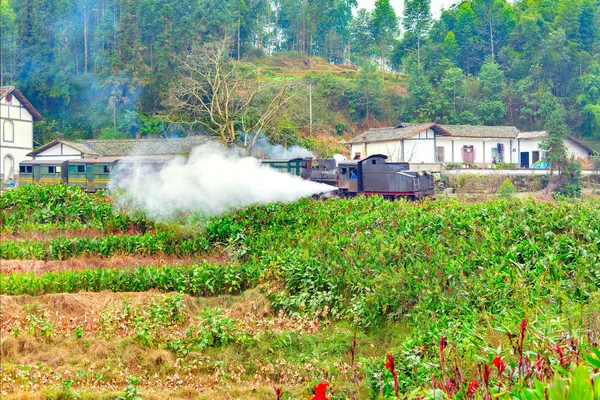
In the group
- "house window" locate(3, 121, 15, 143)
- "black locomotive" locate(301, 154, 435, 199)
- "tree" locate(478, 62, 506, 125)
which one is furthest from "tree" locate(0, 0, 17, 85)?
"tree" locate(478, 62, 506, 125)

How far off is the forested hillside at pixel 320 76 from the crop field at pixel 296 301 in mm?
24224

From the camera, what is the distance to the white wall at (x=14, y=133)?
37.4 meters

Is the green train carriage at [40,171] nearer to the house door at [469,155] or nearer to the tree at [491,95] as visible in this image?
the house door at [469,155]

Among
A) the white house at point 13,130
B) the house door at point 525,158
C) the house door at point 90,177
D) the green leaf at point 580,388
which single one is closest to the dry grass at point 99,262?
the green leaf at point 580,388

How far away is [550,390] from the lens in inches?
101

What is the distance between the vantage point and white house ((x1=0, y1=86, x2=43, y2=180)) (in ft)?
123

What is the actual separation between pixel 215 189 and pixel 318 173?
29.4 feet

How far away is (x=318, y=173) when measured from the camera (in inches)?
1043

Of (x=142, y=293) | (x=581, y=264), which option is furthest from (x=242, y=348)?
(x=581, y=264)

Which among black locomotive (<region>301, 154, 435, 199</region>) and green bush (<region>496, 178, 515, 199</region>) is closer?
black locomotive (<region>301, 154, 435, 199</region>)

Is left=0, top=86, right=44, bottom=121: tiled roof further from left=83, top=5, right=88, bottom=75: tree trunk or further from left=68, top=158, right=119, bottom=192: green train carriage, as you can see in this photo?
left=68, top=158, right=119, bottom=192: green train carriage

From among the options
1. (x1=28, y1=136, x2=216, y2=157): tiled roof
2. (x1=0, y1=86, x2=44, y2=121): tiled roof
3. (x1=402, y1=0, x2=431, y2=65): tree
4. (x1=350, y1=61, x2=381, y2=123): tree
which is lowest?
(x1=28, y1=136, x2=216, y2=157): tiled roof

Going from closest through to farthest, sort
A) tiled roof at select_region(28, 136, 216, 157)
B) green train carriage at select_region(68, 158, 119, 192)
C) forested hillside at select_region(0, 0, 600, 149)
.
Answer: green train carriage at select_region(68, 158, 119, 192) < tiled roof at select_region(28, 136, 216, 157) < forested hillside at select_region(0, 0, 600, 149)

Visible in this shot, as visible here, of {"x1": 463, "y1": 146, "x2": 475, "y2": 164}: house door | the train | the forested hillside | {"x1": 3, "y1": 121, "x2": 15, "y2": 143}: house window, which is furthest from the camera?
the forested hillside
